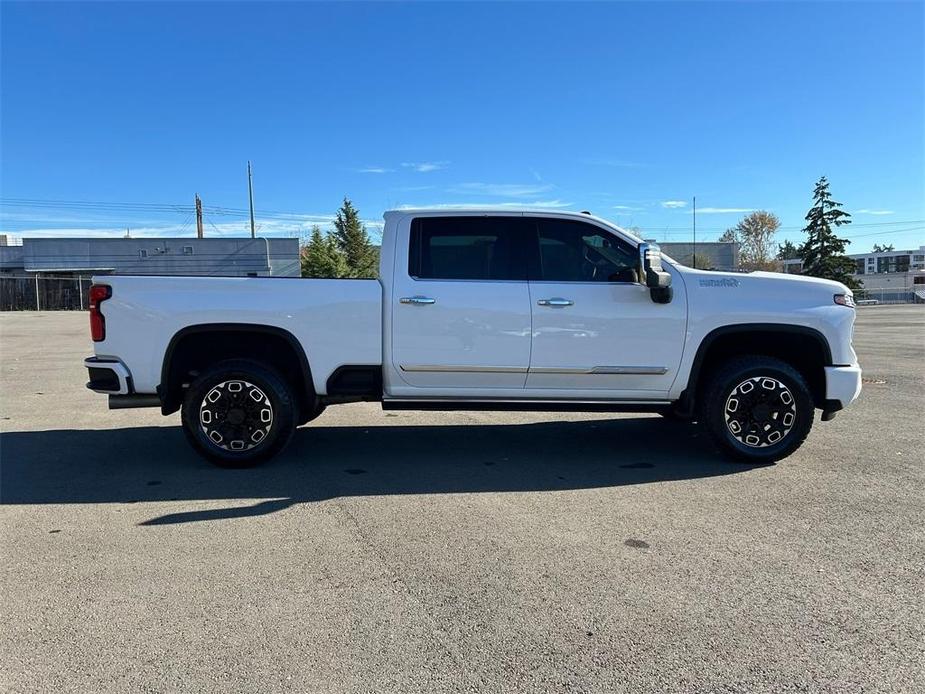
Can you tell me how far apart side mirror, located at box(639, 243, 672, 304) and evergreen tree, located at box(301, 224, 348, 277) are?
29512mm

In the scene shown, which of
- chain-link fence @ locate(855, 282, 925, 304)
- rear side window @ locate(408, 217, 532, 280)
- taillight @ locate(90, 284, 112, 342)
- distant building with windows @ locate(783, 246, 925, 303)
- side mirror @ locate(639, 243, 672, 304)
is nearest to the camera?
side mirror @ locate(639, 243, 672, 304)

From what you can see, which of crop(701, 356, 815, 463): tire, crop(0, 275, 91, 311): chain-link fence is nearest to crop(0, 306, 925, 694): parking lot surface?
crop(701, 356, 815, 463): tire

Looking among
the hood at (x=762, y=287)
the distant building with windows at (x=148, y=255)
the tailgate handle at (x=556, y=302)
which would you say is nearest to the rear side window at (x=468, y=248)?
the tailgate handle at (x=556, y=302)

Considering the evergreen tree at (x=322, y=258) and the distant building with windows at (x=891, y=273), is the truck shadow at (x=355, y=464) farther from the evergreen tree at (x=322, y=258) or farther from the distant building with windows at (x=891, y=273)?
the distant building with windows at (x=891, y=273)

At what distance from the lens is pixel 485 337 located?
5.38 meters

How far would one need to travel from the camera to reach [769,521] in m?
4.25

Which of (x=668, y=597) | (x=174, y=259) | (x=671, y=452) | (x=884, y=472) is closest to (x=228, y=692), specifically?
(x=668, y=597)

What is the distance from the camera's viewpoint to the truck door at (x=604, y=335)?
538 cm

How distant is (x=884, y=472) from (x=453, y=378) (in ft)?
11.7

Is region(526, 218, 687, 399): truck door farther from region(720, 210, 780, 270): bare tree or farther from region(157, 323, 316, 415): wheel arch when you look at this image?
region(720, 210, 780, 270): bare tree

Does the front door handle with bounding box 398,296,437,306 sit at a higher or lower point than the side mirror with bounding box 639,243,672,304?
lower

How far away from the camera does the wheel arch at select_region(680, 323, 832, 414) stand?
17.8ft

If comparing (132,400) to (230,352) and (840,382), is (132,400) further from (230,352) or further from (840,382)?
(840,382)

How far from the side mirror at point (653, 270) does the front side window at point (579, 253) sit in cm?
28
